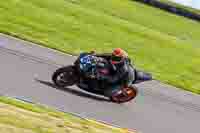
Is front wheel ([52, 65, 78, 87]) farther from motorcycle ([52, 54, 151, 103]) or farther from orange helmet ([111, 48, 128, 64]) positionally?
orange helmet ([111, 48, 128, 64])

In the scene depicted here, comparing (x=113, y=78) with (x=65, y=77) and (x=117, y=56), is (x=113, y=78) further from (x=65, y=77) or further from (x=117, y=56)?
(x=65, y=77)

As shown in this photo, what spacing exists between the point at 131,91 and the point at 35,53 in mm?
4267

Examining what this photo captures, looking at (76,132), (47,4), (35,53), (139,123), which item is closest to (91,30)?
(47,4)

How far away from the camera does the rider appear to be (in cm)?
1603

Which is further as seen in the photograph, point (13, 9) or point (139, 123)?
point (13, 9)

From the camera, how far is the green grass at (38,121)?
1122 centimetres

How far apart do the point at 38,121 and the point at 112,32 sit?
16.9m

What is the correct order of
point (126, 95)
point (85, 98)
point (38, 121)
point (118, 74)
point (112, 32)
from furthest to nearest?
point (112, 32), point (126, 95), point (118, 74), point (85, 98), point (38, 121)

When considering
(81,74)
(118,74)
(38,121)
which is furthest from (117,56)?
(38,121)

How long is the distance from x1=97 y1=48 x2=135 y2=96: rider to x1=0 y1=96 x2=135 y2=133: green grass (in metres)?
2.53

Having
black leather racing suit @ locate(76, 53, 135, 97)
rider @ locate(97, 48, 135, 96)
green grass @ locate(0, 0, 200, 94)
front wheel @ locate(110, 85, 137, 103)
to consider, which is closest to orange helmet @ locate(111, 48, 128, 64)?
rider @ locate(97, 48, 135, 96)

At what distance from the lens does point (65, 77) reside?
15859 mm

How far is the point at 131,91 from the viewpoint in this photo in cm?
1686

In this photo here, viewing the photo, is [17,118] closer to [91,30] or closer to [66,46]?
[66,46]
